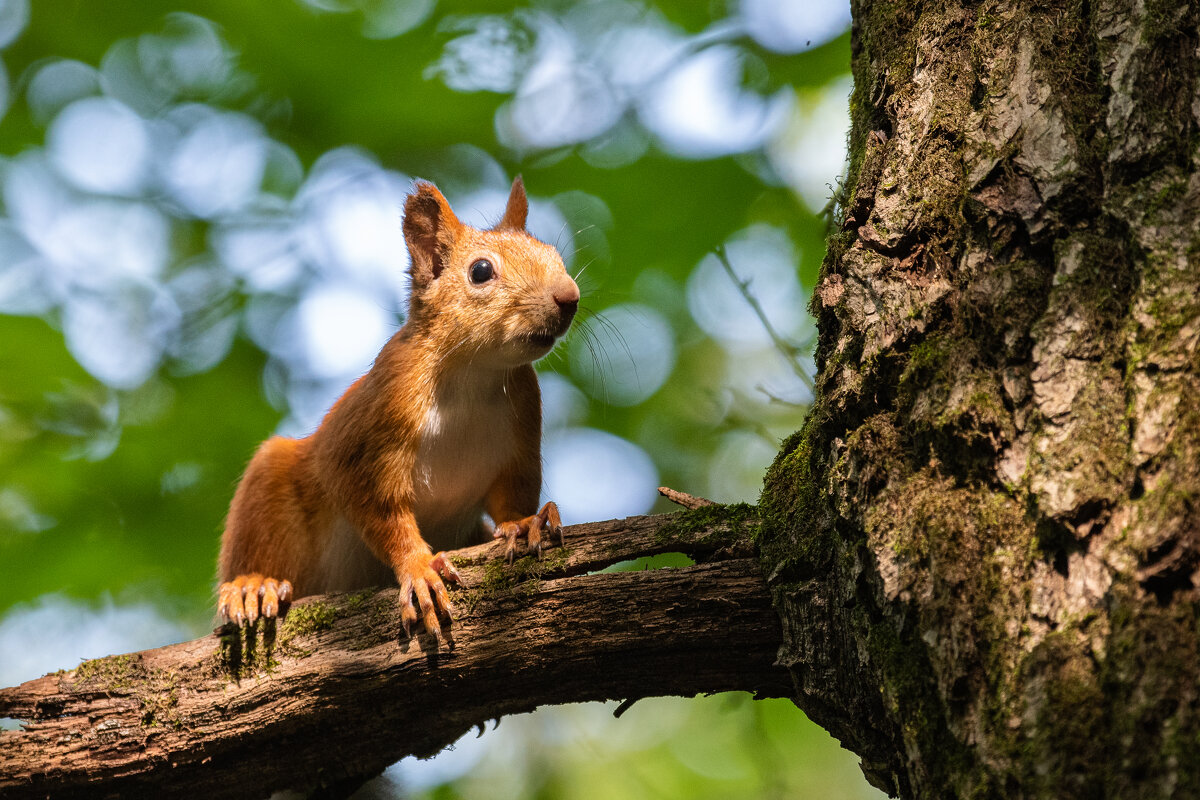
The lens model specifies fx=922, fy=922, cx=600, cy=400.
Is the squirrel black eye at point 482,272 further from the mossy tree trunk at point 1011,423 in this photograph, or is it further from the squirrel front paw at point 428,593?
the mossy tree trunk at point 1011,423

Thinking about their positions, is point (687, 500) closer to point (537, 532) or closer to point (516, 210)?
point (537, 532)

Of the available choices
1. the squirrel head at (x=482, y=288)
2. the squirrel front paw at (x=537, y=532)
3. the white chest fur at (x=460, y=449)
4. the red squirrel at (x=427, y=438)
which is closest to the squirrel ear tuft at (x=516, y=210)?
the squirrel head at (x=482, y=288)

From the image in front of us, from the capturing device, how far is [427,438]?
11.8ft

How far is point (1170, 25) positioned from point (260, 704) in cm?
282

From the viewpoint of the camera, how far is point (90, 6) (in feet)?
17.4

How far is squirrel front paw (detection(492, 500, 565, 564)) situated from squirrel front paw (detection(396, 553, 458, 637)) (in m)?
0.20

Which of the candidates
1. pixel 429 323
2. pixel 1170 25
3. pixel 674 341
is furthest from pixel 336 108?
pixel 1170 25

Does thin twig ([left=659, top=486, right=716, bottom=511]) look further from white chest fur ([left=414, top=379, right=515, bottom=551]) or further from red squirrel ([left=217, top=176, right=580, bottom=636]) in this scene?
white chest fur ([left=414, top=379, right=515, bottom=551])

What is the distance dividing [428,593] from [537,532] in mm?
360

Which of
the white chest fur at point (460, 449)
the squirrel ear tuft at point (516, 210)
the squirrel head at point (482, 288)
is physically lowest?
the white chest fur at point (460, 449)

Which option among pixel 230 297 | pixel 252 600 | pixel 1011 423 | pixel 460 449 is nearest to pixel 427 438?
pixel 460 449

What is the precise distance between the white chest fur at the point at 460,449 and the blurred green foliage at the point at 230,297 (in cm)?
157

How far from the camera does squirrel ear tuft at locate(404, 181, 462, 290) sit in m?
4.02

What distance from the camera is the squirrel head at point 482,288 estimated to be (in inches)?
141
